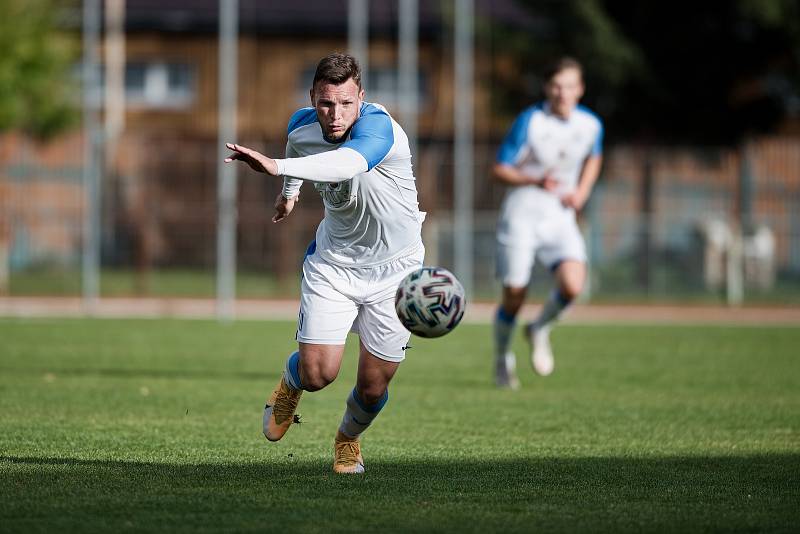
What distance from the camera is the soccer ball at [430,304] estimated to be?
21.0 ft

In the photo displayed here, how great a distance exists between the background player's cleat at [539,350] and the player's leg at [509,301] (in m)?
0.27

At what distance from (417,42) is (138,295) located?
14.3 m

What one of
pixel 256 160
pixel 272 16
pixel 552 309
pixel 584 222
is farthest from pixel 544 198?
pixel 272 16

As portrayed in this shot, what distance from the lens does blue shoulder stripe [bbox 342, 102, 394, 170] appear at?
6.36 m

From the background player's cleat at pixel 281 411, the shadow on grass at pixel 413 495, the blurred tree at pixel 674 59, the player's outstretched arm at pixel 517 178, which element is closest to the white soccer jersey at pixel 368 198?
the background player's cleat at pixel 281 411

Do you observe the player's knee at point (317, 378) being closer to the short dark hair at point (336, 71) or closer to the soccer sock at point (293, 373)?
the soccer sock at point (293, 373)

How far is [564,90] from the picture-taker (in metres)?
11.3

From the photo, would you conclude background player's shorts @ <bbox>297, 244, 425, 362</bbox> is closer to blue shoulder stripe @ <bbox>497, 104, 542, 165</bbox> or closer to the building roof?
blue shoulder stripe @ <bbox>497, 104, 542, 165</bbox>

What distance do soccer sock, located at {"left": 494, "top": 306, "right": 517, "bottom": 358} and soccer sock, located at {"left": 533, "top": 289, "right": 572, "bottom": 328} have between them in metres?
0.34

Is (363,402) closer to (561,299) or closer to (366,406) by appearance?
(366,406)

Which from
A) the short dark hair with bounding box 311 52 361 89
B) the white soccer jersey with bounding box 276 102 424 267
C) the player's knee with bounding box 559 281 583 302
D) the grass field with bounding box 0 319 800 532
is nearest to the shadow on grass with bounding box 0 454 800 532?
the grass field with bounding box 0 319 800 532

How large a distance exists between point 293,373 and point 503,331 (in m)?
4.64

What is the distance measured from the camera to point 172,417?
29.9ft

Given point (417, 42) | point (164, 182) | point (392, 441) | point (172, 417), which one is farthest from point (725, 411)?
point (417, 42)
